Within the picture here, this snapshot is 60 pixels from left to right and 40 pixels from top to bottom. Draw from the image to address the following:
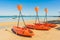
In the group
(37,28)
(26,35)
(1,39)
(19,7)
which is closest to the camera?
(1,39)

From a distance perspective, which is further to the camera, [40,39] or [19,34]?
[19,34]

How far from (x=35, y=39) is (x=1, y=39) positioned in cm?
226

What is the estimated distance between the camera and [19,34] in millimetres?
9430

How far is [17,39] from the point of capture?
8.10 meters

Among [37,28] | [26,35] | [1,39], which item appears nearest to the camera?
[1,39]

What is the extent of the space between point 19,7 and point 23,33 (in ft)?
9.43

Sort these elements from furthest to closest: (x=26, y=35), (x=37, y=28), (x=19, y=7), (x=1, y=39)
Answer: (x=37, y=28)
(x=19, y=7)
(x=26, y=35)
(x=1, y=39)

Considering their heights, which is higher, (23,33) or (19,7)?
(19,7)

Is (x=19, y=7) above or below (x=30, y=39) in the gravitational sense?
above

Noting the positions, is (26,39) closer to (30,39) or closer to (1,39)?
(30,39)

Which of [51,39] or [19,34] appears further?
[19,34]

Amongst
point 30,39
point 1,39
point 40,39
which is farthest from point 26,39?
point 1,39

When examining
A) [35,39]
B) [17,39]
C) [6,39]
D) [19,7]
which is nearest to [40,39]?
[35,39]

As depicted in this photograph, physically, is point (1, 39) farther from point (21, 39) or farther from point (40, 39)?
point (40, 39)
